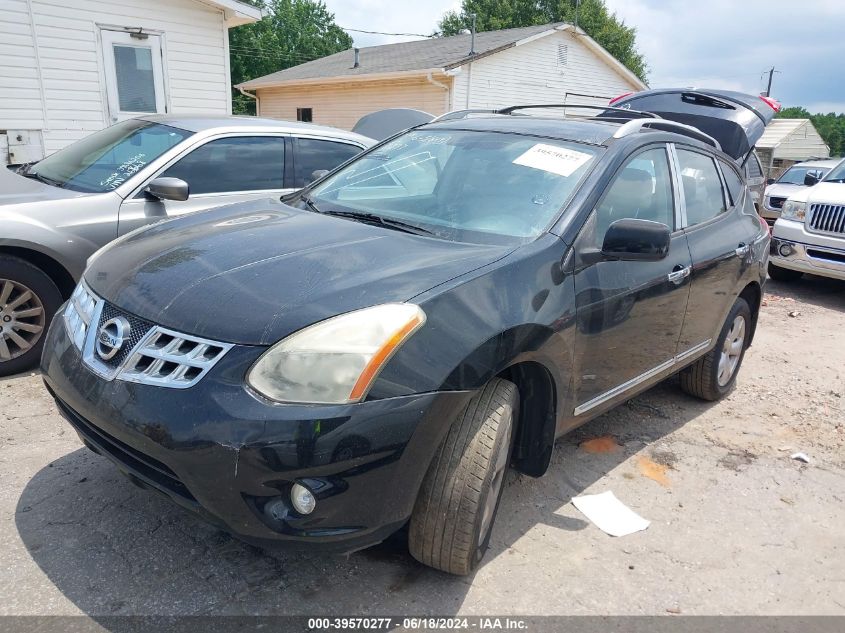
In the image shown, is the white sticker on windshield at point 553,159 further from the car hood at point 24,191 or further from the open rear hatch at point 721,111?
the open rear hatch at point 721,111

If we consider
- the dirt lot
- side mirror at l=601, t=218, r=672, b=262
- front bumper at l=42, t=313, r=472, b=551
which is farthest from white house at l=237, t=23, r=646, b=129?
front bumper at l=42, t=313, r=472, b=551

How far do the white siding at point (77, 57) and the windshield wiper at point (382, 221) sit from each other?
910cm

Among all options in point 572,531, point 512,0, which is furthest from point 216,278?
point 512,0

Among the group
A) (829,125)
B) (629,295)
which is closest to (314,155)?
(629,295)

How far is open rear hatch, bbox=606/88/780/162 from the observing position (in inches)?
239

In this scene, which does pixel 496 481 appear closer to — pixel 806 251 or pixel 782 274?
pixel 806 251

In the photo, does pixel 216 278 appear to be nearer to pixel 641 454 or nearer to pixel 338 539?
pixel 338 539

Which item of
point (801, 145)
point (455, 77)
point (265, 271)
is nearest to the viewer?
point (265, 271)

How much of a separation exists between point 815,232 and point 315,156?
6.23m

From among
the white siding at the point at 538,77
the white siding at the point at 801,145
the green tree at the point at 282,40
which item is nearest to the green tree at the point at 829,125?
the white siding at the point at 801,145

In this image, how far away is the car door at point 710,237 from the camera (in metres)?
3.70

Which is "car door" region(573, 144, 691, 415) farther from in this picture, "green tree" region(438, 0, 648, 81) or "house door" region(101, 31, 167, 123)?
"green tree" region(438, 0, 648, 81)

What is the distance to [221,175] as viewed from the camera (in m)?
4.98

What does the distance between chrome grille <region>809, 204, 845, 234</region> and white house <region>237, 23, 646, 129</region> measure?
11.6 m
